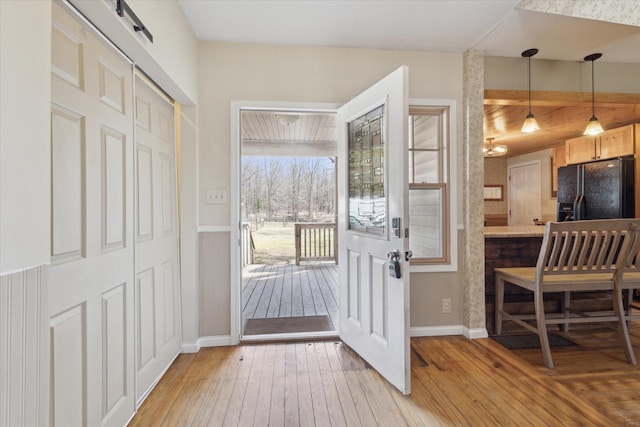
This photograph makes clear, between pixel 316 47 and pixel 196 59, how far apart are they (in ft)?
3.23

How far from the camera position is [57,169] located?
1.15m

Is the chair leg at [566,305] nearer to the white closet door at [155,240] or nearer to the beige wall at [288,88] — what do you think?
the beige wall at [288,88]

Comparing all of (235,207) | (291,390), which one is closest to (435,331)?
(291,390)

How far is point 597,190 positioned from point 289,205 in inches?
196

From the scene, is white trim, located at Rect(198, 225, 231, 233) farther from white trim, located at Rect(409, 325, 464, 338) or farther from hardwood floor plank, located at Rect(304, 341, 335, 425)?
white trim, located at Rect(409, 325, 464, 338)

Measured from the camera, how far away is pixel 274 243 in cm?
657

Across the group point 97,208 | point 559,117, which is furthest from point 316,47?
point 559,117

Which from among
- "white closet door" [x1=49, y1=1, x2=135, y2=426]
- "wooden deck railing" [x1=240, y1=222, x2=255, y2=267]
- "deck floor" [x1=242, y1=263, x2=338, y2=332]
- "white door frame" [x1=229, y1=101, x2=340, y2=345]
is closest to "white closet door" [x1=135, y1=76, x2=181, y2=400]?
"white closet door" [x1=49, y1=1, x2=135, y2=426]

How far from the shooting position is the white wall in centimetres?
83

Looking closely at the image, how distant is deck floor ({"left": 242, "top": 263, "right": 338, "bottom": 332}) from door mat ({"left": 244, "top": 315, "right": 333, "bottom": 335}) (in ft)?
0.31

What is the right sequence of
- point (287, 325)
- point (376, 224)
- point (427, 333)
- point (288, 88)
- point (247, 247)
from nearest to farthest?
point (376, 224), point (288, 88), point (427, 333), point (287, 325), point (247, 247)

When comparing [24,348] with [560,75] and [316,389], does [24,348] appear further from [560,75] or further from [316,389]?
[560,75]

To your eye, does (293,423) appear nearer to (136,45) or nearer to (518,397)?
(518,397)

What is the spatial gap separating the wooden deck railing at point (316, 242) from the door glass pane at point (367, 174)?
3764 mm
